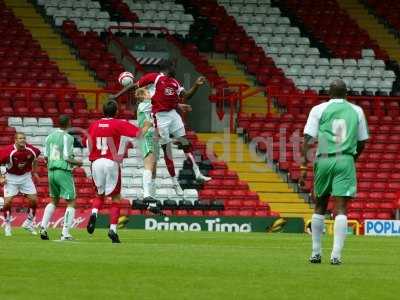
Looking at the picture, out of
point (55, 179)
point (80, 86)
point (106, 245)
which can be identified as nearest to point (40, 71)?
point (80, 86)

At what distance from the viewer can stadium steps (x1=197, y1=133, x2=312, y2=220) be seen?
32094 millimetres

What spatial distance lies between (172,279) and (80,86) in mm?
24712

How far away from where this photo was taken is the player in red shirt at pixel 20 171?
2295cm

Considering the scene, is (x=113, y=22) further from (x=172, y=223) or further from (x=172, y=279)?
(x=172, y=279)

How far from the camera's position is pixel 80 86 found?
3562 centimetres

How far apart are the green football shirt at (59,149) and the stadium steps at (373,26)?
21844 mm

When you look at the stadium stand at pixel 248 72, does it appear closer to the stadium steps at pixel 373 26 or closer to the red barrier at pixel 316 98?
the red barrier at pixel 316 98

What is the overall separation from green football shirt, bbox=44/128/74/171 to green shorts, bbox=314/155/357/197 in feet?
26.3

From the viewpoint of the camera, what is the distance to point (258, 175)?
33.8m

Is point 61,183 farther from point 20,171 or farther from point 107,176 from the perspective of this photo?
point 20,171

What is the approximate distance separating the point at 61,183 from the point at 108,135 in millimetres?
2866

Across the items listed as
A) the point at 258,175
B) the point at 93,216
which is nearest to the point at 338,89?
the point at 93,216

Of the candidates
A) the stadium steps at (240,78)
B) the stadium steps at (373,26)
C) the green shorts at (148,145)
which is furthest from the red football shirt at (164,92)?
the stadium steps at (373,26)

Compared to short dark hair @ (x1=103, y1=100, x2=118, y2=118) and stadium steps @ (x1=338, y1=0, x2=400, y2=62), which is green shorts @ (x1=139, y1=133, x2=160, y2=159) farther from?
stadium steps @ (x1=338, y1=0, x2=400, y2=62)
